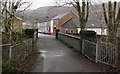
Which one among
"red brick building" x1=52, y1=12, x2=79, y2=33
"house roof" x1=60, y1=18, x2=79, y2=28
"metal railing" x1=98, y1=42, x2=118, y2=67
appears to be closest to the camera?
"metal railing" x1=98, y1=42, x2=118, y2=67

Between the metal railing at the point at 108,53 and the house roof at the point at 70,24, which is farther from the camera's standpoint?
the house roof at the point at 70,24

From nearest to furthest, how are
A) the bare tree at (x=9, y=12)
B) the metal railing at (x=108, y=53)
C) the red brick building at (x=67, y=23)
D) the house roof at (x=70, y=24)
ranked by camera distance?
the metal railing at (x=108, y=53)
the bare tree at (x=9, y=12)
the red brick building at (x=67, y=23)
the house roof at (x=70, y=24)

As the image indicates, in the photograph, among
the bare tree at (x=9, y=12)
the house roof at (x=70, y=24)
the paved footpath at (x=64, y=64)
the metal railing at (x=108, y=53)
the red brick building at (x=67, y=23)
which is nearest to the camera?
the metal railing at (x=108, y=53)

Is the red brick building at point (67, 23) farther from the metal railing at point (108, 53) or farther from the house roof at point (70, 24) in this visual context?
the metal railing at point (108, 53)

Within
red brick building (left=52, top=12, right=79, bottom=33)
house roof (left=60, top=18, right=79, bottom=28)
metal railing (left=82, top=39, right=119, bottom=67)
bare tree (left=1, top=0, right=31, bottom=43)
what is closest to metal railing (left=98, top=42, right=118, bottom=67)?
metal railing (left=82, top=39, right=119, bottom=67)

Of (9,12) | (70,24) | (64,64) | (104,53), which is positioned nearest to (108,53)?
(104,53)

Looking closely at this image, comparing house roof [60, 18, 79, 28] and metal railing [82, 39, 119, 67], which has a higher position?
house roof [60, 18, 79, 28]

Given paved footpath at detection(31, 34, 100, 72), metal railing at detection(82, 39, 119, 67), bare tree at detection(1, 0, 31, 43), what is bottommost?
paved footpath at detection(31, 34, 100, 72)

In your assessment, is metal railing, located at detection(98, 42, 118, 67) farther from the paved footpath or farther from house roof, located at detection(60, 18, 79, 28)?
house roof, located at detection(60, 18, 79, 28)

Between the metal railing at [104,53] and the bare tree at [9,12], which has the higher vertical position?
the bare tree at [9,12]

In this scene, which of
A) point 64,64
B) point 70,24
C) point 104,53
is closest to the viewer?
point 104,53

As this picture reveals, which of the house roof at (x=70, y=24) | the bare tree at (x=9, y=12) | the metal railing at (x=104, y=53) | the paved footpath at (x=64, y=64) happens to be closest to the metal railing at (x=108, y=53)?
the metal railing at (x=104, y=53)

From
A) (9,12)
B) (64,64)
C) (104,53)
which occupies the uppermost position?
(9,12)

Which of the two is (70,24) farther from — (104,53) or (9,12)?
(104,53)
